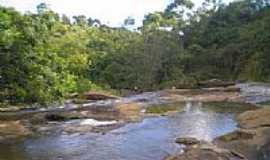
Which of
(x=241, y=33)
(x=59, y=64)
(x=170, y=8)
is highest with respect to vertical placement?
(x=170, y=8)

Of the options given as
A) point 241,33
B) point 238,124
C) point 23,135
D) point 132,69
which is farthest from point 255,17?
point 23,135

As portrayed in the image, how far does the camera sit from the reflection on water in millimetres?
15719

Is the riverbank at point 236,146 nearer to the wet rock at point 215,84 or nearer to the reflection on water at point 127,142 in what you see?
the reflection on water at point 127,142

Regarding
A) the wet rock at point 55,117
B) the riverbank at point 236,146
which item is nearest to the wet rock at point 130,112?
the wet rock at point 55,117

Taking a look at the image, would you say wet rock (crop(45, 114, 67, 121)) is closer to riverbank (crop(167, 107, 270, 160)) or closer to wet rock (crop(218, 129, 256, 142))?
riverbank (crop(167, 107, 270, 160))

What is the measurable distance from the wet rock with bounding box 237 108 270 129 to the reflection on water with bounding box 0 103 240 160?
2.06ft

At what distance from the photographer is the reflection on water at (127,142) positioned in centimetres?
1572

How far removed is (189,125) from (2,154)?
976 cm

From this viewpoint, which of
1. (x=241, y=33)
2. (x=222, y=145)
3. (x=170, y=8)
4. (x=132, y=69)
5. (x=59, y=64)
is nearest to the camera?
(x=222, y=145)

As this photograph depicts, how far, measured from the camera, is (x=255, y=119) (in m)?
20.9

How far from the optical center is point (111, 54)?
2355 inches

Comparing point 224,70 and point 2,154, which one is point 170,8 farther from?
point 2,154

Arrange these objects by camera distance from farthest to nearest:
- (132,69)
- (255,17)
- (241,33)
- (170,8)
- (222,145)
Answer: (170,8), (255,17), (241,33), (132,69), (222,145)

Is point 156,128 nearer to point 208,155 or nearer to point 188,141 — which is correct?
point 188,141
